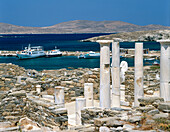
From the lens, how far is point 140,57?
1355 cm

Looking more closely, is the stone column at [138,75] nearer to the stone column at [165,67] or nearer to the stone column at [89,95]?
the stone column at [165,67]

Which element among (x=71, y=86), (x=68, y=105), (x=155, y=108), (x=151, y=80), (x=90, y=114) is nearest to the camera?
(x=155, y=108)

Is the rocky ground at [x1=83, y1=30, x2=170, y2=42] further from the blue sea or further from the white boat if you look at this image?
the white boat

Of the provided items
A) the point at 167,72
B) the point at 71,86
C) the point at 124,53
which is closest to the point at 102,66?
the point at 167,72

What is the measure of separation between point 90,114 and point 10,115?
347 cm

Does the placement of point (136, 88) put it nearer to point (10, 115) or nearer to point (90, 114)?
point (90, 114)

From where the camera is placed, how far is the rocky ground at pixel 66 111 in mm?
8711

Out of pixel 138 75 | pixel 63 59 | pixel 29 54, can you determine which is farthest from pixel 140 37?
pixel 138 75

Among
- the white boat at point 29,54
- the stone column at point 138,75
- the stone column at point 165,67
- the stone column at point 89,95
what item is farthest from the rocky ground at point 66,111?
the white boat at point 29,54

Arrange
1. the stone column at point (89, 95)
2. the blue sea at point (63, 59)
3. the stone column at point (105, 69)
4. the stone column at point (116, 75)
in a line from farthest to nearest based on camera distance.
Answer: the blue sea at point (63, 59) → the stone column at point (89, 95) → the stone column at point (116, 75) → the stone column at point (105, 69)

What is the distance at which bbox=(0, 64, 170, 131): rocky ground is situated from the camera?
871 cm

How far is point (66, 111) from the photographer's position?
443 inches

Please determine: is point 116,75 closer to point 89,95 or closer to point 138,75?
point 138,75

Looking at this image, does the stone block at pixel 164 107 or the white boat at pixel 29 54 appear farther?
the white boat at pixel 29 54
